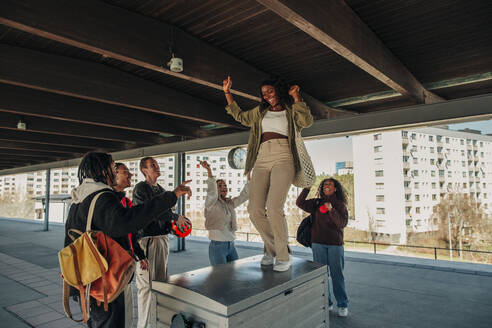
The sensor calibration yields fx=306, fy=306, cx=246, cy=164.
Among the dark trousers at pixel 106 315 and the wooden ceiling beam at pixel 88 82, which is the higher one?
the wooden ceiling beam at pixel 88 82

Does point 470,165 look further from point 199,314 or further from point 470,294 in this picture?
point 199,314

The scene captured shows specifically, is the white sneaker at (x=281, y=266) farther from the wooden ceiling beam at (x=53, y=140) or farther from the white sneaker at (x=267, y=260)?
the wooden ceiling beam at (x=53, y=140)

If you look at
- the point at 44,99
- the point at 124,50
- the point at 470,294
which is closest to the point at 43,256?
the point at 44,99

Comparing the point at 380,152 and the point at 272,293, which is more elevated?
the point at 380,152

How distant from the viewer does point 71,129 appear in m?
7.23

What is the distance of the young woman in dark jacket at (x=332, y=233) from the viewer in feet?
12.0

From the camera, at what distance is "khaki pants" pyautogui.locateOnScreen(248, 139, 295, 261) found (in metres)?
2.39

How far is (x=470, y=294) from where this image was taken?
14.3 feet

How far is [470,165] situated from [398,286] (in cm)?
4928

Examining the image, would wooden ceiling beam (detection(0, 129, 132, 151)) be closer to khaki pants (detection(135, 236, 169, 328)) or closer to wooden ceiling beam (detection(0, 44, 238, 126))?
wooden ceiling beam (detection(0, 44, 238, 126))

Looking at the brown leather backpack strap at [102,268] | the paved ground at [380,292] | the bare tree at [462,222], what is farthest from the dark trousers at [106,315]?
the bare tree at [462,222]

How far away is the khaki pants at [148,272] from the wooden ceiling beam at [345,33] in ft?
7.93

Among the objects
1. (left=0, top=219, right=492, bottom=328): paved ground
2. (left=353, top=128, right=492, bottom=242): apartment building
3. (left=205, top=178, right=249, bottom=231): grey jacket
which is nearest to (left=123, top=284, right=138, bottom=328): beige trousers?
(left=205, top=178, right=249, bottom=231): grey jacket

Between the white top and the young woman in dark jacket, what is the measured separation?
1485 millimetres
